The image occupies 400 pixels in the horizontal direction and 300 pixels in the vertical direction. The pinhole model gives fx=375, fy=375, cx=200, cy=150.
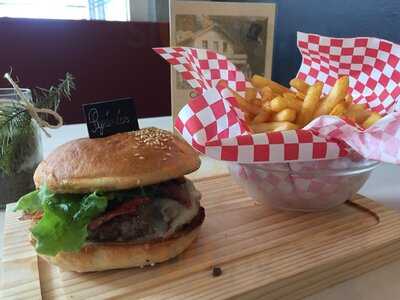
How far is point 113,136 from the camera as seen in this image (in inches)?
33.7

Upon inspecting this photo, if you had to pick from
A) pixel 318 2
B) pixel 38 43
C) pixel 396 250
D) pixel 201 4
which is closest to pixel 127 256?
A: pixel 396 250

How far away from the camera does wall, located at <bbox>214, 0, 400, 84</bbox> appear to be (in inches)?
57.2

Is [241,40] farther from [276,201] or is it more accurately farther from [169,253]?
[169,253]

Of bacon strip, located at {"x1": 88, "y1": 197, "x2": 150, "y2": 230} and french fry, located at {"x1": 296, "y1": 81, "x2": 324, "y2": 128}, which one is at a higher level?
french fry, located at {"x1": 296, "y1": 81, "x2": 324, "y2": 128}

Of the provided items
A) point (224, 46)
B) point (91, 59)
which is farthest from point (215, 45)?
point (91, 59)

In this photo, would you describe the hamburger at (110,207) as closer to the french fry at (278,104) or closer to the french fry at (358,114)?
the french fry at (278,104)

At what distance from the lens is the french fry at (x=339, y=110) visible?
2.75 feet

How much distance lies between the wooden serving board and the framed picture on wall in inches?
27.2

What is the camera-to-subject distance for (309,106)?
34.7 inches

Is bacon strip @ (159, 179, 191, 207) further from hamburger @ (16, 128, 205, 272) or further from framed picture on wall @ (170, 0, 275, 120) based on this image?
framed picture on wall @ (170, 0, 275, 120)

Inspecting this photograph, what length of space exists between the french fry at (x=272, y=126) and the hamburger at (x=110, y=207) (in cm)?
19

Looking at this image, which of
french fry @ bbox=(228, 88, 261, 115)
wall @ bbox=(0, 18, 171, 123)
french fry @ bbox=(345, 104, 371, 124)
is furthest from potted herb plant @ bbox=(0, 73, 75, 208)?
wall @ bbox=(0, 18, 171, 123)

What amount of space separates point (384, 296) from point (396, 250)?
17 centimetres

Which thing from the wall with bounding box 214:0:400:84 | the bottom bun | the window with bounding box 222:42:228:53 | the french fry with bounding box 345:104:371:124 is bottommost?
the bottom bun
